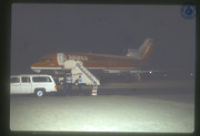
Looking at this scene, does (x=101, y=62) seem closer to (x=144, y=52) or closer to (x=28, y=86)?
(x=144, y=52)

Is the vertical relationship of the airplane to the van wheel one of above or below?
above

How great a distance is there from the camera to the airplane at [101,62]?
30.8 metres

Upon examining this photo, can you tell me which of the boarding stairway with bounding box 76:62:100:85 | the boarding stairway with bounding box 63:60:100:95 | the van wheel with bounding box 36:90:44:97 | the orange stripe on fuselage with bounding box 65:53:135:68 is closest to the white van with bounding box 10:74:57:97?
the van wheel with bounding box 36:90:44:97

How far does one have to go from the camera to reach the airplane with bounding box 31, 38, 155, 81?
30.8 meters

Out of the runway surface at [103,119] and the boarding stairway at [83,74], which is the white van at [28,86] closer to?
the runway surface at [103,119]

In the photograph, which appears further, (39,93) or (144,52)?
(144,52)

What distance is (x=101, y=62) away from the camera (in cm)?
3531

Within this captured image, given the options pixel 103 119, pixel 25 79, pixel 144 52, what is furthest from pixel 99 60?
pixel 103 119

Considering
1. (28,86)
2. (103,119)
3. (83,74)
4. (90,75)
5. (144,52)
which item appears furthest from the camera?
(144,52)

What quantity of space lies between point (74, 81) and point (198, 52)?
1841cm

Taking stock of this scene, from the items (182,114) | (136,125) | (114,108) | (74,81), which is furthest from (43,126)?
(74,81)

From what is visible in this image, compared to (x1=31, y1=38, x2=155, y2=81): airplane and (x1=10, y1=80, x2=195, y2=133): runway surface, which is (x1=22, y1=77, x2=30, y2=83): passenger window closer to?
(x1=10, y1=80, x2=195, y2=133): runway surface

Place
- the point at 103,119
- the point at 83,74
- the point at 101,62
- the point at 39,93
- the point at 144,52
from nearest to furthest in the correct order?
the point at 103,119 < the point at 39,93 < the point at 83,74 < the point at 101,62 < the point at 144,52

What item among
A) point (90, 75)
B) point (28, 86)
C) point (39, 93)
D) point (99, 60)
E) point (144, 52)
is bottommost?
point (39, 93)
